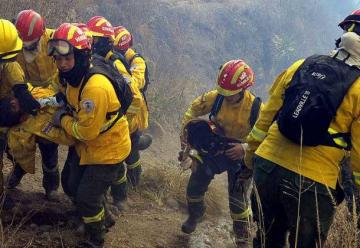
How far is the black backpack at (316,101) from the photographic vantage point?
7.81ft

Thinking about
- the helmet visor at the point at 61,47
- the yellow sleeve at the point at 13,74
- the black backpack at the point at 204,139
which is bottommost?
the black backpack at the point at 204,139

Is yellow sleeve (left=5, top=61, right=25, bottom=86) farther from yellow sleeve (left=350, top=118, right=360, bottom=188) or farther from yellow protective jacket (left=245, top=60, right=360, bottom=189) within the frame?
yellow sleeve (left=350, top=118, right=360, bottom=188)

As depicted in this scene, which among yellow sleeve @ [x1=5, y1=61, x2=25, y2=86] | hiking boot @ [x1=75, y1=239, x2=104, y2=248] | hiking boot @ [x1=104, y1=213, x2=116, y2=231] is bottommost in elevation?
hiking boot @ [x1=104, y1=213, x2=116, y2=231]

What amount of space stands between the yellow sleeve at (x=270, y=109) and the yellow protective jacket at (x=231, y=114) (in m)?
1.31

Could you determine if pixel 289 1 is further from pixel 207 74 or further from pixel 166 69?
pixel 166 69

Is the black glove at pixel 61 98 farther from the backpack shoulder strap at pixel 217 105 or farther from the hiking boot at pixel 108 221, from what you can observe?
the backpack shoulder strap at pixel 217 105

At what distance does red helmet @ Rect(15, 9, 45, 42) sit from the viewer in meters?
4.07

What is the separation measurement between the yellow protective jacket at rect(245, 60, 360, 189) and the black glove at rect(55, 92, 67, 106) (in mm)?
1810

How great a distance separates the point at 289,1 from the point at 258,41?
4133mm

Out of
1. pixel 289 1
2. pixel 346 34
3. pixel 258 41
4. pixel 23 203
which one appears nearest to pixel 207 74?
pixel 258 41

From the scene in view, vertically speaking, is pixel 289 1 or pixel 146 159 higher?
pixel 289 1

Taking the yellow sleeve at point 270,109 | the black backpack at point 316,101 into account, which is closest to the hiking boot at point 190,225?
the yellow sleeve at point 270,109

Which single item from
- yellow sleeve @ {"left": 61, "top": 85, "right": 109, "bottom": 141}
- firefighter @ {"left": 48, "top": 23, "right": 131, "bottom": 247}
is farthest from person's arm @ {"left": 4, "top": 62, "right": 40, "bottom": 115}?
yellow sleeve @ {"left": 61, "top": 85, "right": 109, "bottom": 141}

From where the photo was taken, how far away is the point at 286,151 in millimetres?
2605
